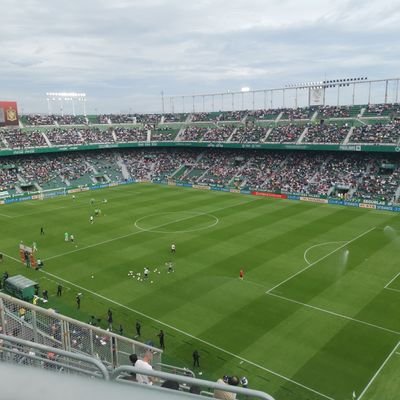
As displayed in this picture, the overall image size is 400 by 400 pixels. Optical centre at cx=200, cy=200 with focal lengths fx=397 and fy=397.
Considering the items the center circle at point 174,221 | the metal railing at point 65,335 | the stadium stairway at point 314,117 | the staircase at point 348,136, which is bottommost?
the center circle at point 174,221

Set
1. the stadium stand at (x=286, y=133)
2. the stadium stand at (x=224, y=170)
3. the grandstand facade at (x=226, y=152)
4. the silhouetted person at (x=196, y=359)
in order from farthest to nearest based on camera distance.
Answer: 1. the stadium stand at (x=286, y=133)
2. the grandstand facade at (x=226, y=152)
3. the stadium stand at (x=224, y=170)
4. the silhouetted person at (x=196, y=359)

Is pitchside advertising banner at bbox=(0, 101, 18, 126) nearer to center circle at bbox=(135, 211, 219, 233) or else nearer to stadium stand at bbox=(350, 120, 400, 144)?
center circle at bbox=(135, 211, 219, 233)

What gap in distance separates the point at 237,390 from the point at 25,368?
155cm

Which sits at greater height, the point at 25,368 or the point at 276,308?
the point at 25,368

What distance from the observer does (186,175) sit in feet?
263

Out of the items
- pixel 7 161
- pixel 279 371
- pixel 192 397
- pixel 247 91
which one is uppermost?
pixel 247 91

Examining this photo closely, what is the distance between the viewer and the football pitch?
19.9m

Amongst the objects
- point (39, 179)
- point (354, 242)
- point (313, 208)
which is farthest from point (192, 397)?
point (39, 179)

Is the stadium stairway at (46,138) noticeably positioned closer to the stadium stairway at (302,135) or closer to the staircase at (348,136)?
the stadium stairway at (302,135)

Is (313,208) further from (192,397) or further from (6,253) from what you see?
(192,397)

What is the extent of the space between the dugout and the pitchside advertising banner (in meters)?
56.8

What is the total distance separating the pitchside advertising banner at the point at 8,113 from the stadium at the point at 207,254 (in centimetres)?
36

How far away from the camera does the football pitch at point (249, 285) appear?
19891 mm

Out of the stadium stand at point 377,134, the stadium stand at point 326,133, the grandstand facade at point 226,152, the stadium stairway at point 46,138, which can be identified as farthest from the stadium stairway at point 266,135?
the stadium stairway at point 46,138
